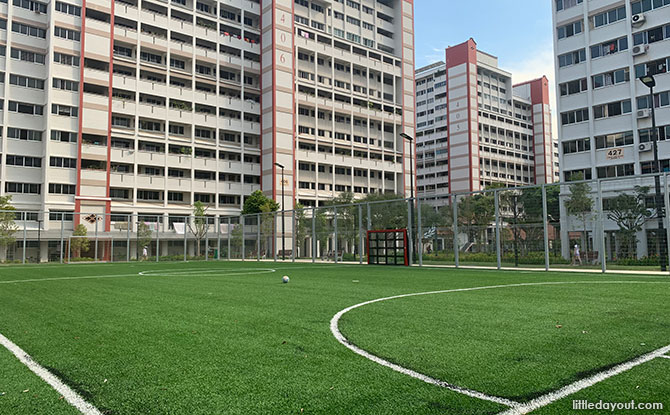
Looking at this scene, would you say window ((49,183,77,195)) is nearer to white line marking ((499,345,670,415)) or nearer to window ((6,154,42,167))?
window ((6,154,42,167))

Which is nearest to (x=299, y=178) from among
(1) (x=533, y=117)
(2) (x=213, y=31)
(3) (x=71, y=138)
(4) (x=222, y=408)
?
(2) (x=213, y=31)

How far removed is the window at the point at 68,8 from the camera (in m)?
51.7

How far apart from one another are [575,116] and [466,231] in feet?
106

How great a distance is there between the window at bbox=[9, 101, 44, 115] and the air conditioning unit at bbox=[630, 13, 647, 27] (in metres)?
59.6

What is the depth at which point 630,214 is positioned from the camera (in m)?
18.4

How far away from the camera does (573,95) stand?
159 ft

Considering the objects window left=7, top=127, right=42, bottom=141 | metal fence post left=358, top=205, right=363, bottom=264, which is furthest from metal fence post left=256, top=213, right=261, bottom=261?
window left=7, top=127, right=42, bottom=141

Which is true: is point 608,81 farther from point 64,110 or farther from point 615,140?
point 64,110

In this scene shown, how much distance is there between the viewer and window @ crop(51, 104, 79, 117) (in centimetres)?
5088

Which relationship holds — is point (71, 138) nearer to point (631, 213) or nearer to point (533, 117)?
point (631, 213)

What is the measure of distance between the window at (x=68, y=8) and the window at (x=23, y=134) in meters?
13.3

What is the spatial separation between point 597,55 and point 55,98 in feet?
180

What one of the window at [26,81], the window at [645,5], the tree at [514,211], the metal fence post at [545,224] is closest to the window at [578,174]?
the window at [645,5]

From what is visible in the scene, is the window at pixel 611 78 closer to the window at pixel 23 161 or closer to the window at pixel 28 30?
the window at pixel 23 161
